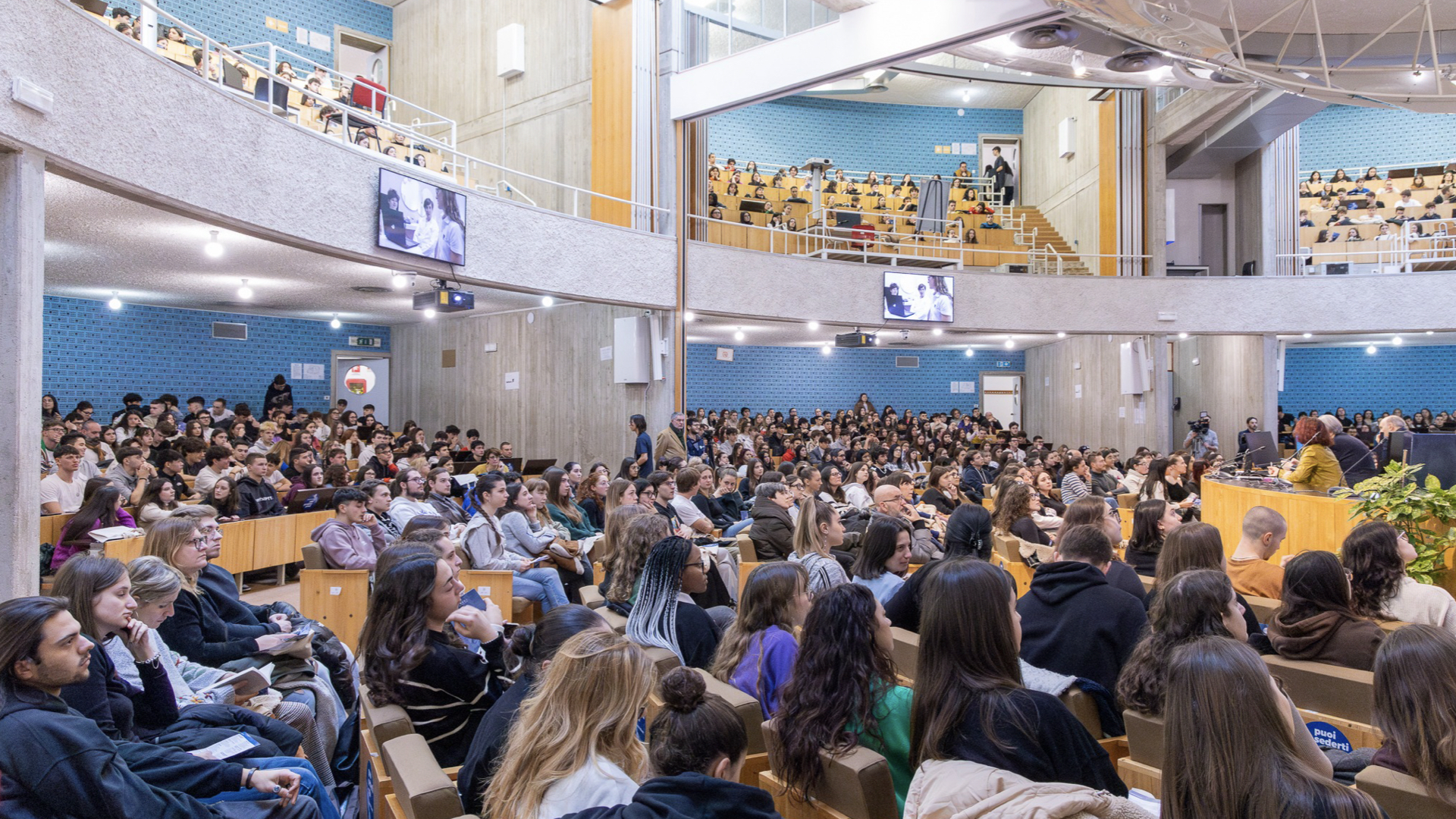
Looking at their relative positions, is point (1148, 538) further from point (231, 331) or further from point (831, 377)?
point (831, 377)

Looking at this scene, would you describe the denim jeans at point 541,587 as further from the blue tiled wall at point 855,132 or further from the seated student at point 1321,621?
the blue tiled wall at point 855,132

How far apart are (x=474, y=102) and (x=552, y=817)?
1438cm

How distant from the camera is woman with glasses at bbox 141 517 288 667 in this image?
141 inches

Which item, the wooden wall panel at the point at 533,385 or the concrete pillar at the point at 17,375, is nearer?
the concrete pillar at the point at 17,375

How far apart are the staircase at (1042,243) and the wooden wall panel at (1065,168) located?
18 centimetres

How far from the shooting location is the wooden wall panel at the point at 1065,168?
1748 cm

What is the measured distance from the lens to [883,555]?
4.04 metres

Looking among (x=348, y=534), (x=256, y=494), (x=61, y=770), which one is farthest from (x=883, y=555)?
(x=256, y=494)

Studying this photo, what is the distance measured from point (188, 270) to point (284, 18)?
21.6ft

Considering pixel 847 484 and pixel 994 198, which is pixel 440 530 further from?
pixel 994 198

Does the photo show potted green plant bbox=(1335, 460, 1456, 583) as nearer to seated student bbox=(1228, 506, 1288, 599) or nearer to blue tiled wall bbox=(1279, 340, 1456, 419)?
seated student bbox=(1228, 506, 1288, 599)

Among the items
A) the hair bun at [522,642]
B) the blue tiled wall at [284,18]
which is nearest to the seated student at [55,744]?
the hair bun at [522,642]

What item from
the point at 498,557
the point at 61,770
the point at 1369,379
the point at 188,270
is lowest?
the point at 498,557

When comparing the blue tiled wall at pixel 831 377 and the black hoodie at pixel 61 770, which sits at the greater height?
the blue tiled wall at pixel 831 377
